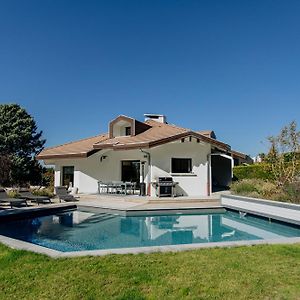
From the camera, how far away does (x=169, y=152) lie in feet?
76.3

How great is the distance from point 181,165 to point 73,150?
980 centimetres

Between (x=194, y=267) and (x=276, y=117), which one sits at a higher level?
(x=276, y=117)

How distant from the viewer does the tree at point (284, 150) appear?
19969 millimetres

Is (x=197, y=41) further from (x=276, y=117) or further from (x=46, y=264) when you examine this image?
(x=46, y=264)

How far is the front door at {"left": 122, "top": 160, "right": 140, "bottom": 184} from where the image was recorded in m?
24.9

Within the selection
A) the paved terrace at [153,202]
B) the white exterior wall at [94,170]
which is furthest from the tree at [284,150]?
the white exterior wall at [94,170]

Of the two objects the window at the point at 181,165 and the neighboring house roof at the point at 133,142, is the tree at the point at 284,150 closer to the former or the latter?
the neighboring house roof at the point at 133,142

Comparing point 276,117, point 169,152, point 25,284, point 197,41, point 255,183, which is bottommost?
point 25,284

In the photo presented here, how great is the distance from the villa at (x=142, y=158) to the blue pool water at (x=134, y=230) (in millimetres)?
5706

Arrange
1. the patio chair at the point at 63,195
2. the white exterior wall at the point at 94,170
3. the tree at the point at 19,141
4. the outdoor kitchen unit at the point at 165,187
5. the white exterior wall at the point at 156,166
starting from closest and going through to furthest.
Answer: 1. the patio chair at the point at 63,195
2. the outdoor kitchen unit at the point at 165,187
3. the white exterior wall at the point at 156,166
4. the white exterior wall at the point at 94,170
5. the tree at the point at 19,141

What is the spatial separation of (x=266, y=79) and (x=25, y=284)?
79.1 ft

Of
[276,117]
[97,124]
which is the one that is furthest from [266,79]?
[97,124]

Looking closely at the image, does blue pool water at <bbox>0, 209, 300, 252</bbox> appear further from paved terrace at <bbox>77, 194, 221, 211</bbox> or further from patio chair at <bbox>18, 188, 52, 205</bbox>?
patio chair at <bbox>18, 188, 52, 205</bbox>

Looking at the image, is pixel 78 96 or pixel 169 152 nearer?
pixel 169 152
